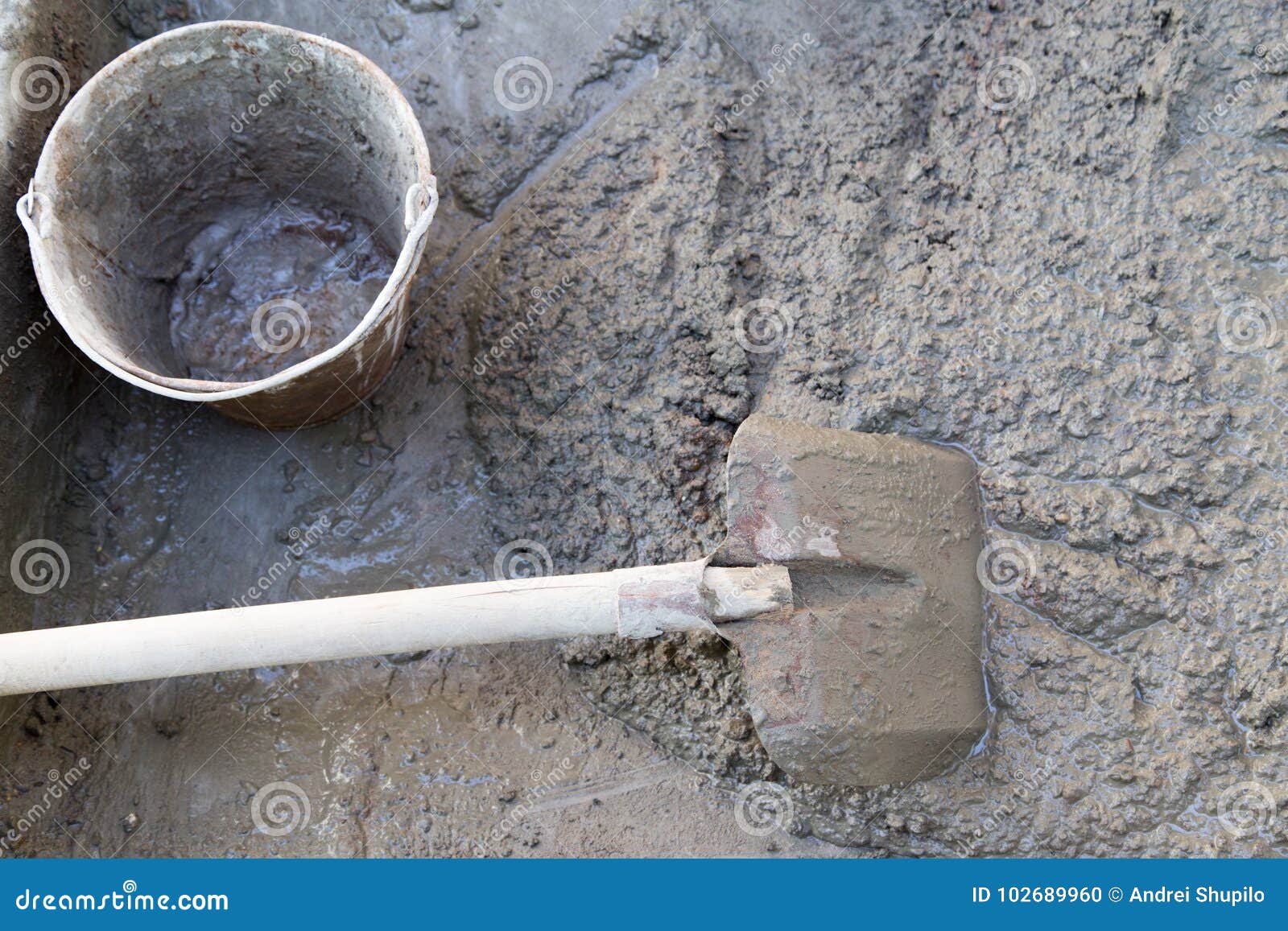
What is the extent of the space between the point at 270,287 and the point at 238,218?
0.23 meters

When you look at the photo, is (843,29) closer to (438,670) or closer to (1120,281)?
(1120,281)

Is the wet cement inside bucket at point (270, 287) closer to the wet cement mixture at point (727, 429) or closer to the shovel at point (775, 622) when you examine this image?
the wet cement mixture at point (727, 429)

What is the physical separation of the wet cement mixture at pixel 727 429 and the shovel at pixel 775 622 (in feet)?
0.78

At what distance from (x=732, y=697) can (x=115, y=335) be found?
6.08 feet

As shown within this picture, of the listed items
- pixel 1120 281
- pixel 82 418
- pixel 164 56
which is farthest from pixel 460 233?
pixel 1120 281

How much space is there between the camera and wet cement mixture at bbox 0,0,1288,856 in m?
2.51

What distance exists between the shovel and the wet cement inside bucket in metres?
1.00

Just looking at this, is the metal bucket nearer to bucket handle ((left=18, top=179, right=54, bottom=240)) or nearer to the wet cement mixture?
bucket handle ((left=18, top=179, right=54, bottom=240))

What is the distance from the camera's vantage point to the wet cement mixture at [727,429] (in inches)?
98.8

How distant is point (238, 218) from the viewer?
10.4 ft

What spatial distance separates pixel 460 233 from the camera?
313 cm

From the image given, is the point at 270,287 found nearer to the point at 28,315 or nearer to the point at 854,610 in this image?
the point at 28,315

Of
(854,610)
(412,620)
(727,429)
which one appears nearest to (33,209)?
(412,620)

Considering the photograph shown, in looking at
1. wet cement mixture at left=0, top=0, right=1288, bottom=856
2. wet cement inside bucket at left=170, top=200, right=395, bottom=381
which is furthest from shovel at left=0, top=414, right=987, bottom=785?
wet cement inside bucket at left=170, top=200, right=395, bottom=381
